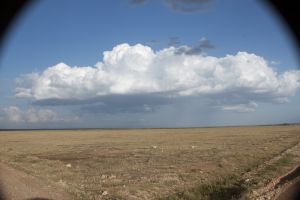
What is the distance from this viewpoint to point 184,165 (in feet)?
90.4

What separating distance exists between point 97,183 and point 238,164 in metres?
11.8

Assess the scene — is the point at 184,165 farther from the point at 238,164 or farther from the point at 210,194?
the point at 210,194

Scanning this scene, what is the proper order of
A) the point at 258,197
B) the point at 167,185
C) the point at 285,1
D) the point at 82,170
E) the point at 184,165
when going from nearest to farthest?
1. the point at 285,1
2. the point at 258,197
3. the point at 167,185
4. the point at 82,170
5. the point at 184,165

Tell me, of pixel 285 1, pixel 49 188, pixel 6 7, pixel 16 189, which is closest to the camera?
pixel 285 1

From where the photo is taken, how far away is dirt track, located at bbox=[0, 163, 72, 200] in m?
15.0

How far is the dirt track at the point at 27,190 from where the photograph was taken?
15.0m

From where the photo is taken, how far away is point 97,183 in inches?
770

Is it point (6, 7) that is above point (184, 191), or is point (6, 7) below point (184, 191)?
above

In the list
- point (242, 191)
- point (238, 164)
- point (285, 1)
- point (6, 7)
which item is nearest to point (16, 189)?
point (242, 191)

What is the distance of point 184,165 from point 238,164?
3.50 m

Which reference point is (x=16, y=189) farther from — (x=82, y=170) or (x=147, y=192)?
(x=82, y=170)

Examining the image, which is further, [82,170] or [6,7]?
[82,170]

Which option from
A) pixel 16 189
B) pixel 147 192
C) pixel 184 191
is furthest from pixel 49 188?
pixel 184 191

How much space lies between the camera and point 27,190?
54.3 feet
